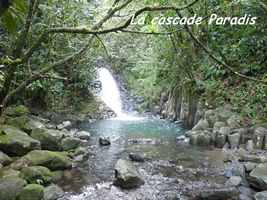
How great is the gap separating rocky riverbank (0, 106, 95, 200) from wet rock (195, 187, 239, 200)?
89.3 inches

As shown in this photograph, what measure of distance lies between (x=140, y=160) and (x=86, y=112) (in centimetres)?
729

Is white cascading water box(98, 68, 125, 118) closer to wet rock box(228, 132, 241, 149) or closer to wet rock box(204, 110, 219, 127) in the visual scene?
wet rock box(204, 110, 219, 127)

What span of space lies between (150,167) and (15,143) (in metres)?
2.69

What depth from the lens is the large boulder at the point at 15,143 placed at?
6613 mm

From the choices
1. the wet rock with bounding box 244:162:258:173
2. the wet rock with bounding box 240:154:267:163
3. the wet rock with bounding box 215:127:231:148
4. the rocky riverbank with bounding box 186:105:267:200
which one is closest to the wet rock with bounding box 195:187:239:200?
the rocky riverbank with bounding box 186:105:267:200

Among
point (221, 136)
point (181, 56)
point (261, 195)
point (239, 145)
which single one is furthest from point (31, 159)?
point (181, 56)

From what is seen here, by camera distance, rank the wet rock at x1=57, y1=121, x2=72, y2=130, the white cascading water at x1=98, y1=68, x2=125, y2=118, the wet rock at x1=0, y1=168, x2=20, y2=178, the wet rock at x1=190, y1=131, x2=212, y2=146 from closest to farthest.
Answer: the wet rock at x1=0, y1=168, x2=20, y2=178
the wet rock at x1=190, y1=131, x2=212, y2=146
the wet rock at x1=57, y1=121, x2=72, y2=130
the white cascading water at x1=98, y1=68, x2=125, y2=118

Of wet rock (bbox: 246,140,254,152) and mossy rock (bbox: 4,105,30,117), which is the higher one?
mossy rock (bbox: 4,105,30,117)

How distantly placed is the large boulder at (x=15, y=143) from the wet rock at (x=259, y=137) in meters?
4.88

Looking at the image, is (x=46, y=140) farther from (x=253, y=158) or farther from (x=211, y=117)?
(x=211, y=117)

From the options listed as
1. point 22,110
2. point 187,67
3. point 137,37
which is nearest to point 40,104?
point 22,110

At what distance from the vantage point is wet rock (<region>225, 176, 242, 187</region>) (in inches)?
231

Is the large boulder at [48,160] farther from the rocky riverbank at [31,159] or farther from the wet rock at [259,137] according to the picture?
the wet rock at [259,137]

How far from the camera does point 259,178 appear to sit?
554 centimetres
